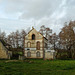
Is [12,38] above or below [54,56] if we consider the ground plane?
above

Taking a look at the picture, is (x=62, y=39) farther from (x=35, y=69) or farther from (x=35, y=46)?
(x=35, y=69)

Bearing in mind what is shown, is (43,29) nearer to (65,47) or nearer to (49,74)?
(65,47)

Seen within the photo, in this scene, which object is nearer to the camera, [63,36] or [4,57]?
[4,57]

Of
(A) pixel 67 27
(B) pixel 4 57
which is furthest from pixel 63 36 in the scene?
(B) pixel 4 57

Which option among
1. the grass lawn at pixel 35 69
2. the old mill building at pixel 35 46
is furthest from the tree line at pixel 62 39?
the grass lawn at pixel 35 69

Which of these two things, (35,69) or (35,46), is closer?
(35,69)

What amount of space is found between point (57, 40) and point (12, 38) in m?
19.1

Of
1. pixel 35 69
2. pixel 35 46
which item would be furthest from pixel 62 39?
pixel 35 69

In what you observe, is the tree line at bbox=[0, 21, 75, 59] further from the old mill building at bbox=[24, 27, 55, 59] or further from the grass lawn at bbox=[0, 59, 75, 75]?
the grass lawn at bbox=[0, 59, 75, 75]

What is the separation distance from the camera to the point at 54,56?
129 feet

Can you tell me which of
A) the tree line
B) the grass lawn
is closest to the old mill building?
the tree line

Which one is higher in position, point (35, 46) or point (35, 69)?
point (35, 46)

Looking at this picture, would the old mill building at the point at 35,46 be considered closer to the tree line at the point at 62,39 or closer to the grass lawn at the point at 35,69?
the tree line at the point at 62,39

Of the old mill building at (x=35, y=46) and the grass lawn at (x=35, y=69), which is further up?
the old mill building at (x=35, y=46)
